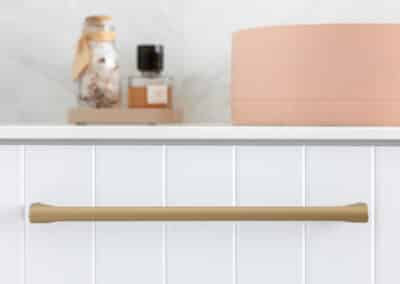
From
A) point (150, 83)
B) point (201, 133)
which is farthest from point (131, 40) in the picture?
point (201, 133)

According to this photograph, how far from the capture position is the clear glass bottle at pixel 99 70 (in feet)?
3.59

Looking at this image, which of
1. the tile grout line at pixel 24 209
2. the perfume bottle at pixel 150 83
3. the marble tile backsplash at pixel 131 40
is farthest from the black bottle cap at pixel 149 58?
the tile grout line at pixel 24 209

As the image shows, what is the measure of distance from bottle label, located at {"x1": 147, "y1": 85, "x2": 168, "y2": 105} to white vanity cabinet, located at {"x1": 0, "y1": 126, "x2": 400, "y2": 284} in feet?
0.82

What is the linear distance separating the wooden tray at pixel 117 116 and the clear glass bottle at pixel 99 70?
43 millimetres

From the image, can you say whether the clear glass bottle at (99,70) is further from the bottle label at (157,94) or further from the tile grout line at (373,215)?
the tile grout line at (373,215)

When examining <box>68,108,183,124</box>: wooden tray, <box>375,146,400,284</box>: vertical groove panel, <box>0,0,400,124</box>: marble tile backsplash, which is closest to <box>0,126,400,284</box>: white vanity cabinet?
<box>375,146,400,284</box>: vertical groove panel

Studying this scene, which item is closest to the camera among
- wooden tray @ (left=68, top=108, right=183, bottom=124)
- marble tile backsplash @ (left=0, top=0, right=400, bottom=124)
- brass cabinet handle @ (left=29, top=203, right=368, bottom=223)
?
brass cabinet handle @ (left=29, top=203, right=368, bottom=223)

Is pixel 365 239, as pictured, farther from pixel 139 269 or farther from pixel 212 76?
pixel 212 76

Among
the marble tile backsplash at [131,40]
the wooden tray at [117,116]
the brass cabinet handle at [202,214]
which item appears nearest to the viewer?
the brass cabinet handle at [202,214]

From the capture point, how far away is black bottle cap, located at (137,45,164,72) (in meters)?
1.11

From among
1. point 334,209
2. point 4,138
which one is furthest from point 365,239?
point 4,138

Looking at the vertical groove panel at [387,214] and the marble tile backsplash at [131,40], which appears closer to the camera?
the vertical groove panel at [387,214]

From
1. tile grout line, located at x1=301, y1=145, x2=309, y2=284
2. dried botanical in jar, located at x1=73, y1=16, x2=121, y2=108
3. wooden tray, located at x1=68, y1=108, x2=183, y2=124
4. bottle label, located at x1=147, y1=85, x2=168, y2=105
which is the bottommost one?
tile grout line, located at x1=301, y1=145, x2=309, y2=284

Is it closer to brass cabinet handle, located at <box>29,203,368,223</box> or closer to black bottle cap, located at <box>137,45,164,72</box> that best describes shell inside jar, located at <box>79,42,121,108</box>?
black bottle cap, located at <box>137,45,164,72</box>
